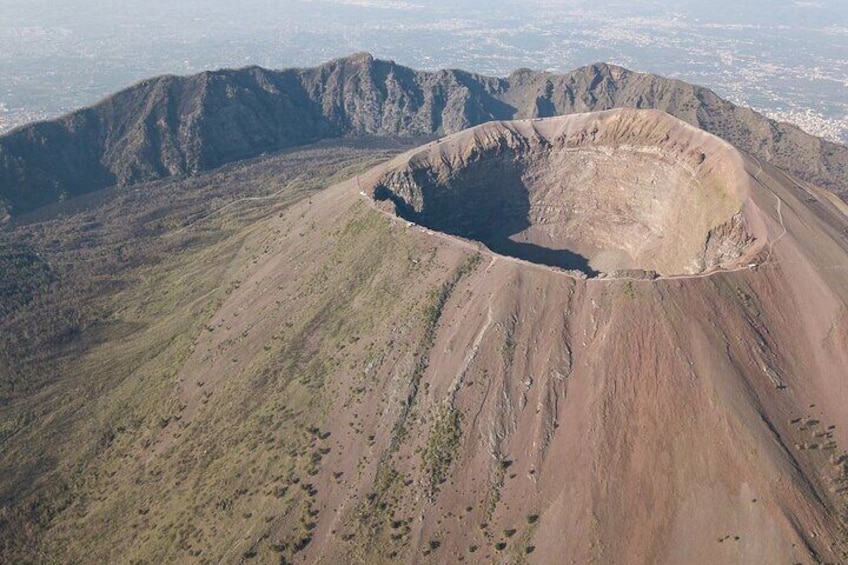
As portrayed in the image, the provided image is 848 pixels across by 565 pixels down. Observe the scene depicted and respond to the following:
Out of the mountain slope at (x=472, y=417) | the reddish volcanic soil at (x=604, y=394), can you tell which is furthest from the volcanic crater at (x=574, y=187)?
the mountain slope at (x=472, y=417)

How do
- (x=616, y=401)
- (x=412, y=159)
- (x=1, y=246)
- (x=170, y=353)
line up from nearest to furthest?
(x=616, y=401) < (x=170, y=353) < (x=412, y=159) < (x=1, y=246)

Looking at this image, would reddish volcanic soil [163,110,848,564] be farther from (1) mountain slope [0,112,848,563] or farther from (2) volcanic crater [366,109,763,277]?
(2) volcanic crater [366,109,763,277]

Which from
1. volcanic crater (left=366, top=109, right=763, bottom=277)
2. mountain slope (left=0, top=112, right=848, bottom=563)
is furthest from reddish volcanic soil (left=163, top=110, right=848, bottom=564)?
volcanic crater (left=366, top=109, right=763, bottom=277)

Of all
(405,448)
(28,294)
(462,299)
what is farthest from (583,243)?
(28,294)

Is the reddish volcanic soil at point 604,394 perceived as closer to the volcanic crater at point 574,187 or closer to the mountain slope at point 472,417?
the mountain slope at point 472,417

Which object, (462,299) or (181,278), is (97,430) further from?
(462,299)

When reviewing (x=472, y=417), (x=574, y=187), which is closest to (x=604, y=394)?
(x=472, y=417)
